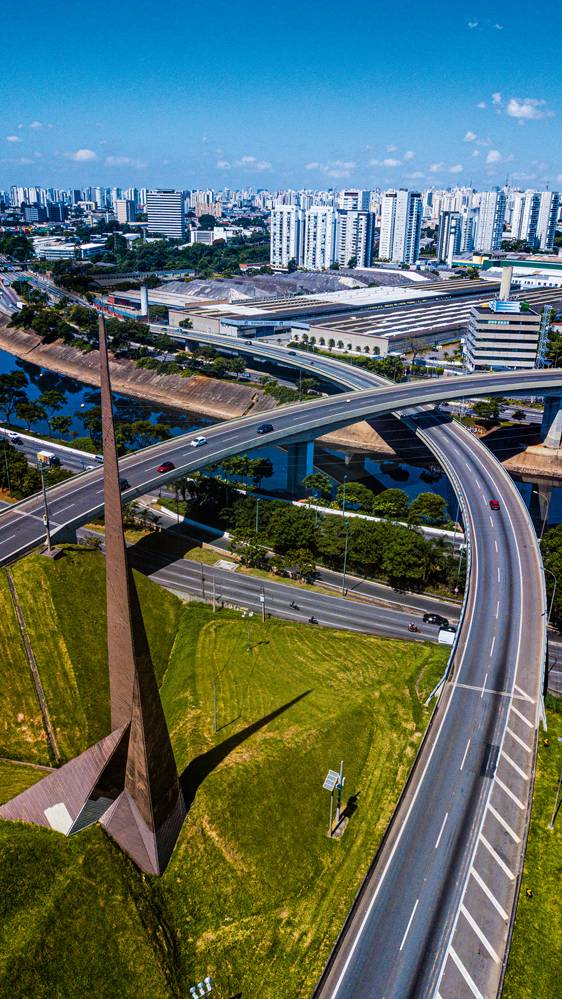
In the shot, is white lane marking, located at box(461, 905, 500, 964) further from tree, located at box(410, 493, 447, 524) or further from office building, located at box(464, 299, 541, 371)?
office building, located at box(464, 299, 541, 371)

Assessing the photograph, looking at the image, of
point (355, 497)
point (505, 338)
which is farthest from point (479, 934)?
point (505, 338)

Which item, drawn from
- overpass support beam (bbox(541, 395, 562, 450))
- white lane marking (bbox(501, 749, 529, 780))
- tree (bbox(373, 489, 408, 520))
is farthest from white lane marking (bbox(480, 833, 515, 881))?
overpass support beam (bbox(541, 395, 562, 450))

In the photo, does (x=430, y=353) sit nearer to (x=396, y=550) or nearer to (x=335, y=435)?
(x=335, y=435)

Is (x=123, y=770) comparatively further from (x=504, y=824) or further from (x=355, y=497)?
(x=355, y=497)

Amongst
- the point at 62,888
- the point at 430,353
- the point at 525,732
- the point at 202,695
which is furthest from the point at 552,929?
the point at 430,353

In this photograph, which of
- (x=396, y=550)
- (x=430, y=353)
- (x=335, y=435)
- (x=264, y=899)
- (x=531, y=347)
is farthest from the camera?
(x=430, y=353)

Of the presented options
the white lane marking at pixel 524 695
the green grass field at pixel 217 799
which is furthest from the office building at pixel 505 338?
the white lane marking at pixel 524 695

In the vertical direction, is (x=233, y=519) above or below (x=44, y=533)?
below
